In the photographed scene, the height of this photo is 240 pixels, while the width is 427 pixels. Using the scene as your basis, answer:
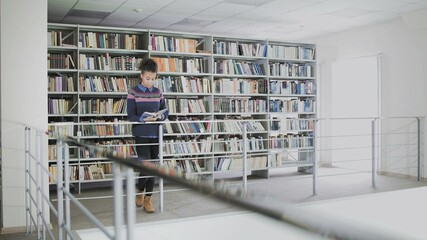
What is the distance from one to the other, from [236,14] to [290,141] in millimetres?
2283

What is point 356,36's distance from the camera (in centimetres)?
787

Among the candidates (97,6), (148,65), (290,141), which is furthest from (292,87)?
(148,65)

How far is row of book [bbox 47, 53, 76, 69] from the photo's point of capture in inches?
226

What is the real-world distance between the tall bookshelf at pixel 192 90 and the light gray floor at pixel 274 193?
306 mm

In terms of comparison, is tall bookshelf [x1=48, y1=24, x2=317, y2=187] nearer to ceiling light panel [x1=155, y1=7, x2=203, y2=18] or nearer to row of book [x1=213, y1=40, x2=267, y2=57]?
row of book [x1=213, y1=40, x2=267, y2=57]

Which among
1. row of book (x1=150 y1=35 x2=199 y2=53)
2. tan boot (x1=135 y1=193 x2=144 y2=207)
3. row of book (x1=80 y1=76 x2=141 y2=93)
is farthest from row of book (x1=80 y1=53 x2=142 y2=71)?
tan boot (x1=135 y1=193 x2=144 y2=207)

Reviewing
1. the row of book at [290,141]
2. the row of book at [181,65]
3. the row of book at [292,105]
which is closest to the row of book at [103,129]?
the row of book at [181,65]

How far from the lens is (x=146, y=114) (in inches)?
165

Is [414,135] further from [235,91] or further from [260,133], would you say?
[235,91]

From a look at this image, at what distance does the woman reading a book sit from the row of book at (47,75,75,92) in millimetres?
1894

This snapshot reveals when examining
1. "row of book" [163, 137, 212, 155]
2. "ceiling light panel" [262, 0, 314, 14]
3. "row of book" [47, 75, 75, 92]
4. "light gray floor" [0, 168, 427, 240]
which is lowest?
"light gray floor" [0, 168, 427, 240]

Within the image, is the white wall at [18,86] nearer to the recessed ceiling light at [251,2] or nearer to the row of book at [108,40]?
the row of book at [108,40]

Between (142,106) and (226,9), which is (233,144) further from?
(142,106)

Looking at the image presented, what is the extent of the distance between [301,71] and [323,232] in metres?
7.12
